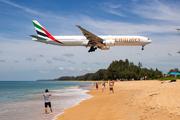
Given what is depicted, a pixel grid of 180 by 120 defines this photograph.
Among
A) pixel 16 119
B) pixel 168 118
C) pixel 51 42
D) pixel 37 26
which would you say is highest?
pixel 37 26

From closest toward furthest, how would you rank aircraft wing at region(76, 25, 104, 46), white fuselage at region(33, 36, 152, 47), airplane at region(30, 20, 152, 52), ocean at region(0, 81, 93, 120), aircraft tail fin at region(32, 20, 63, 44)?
1. ocean at region(0, 81, 93, 120)
2. aircraft wing at region(76, 25, 104, 46)
3. airplane at region(30, 20, 152, 52)
4. white fuselage at region(33, 36, 152, 47)
5. aircraft tail fin at region(32, 20, 63, 44)

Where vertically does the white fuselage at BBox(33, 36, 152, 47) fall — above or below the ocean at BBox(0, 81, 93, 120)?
above

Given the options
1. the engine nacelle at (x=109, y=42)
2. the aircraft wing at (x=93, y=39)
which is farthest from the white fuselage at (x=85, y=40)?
the aircraft wing at (x=93, y=39)

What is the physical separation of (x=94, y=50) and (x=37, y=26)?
51.7 feet

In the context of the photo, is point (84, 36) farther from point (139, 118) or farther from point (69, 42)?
point (139, 118)

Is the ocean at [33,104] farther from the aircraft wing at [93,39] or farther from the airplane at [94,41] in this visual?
the aircraft wing at [93,39]

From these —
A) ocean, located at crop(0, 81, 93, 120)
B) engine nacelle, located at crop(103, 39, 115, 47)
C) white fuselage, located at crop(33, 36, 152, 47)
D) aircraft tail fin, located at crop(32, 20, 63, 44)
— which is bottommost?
ocean, located at crop(0, 81, 93, 120)

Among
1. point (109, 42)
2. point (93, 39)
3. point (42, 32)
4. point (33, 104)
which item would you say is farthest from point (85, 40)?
point (33, 104)

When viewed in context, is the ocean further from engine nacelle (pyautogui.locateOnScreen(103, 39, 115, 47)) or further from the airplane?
engine nacelle (pyautogui.locateOnScreen(103, 39, 115, 47))

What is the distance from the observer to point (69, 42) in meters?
→ 35.5

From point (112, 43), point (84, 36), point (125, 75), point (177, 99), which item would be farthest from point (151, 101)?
point (125, 75)

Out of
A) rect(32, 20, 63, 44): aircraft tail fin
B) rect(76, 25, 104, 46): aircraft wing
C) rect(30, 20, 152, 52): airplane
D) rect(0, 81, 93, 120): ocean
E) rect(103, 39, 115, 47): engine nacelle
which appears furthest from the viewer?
rect(32, 20, 63, 44): aircraft tail fin

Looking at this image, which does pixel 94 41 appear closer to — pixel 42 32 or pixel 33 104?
pixel 42 32

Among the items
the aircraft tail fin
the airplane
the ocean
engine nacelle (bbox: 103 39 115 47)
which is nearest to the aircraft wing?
the airplane
